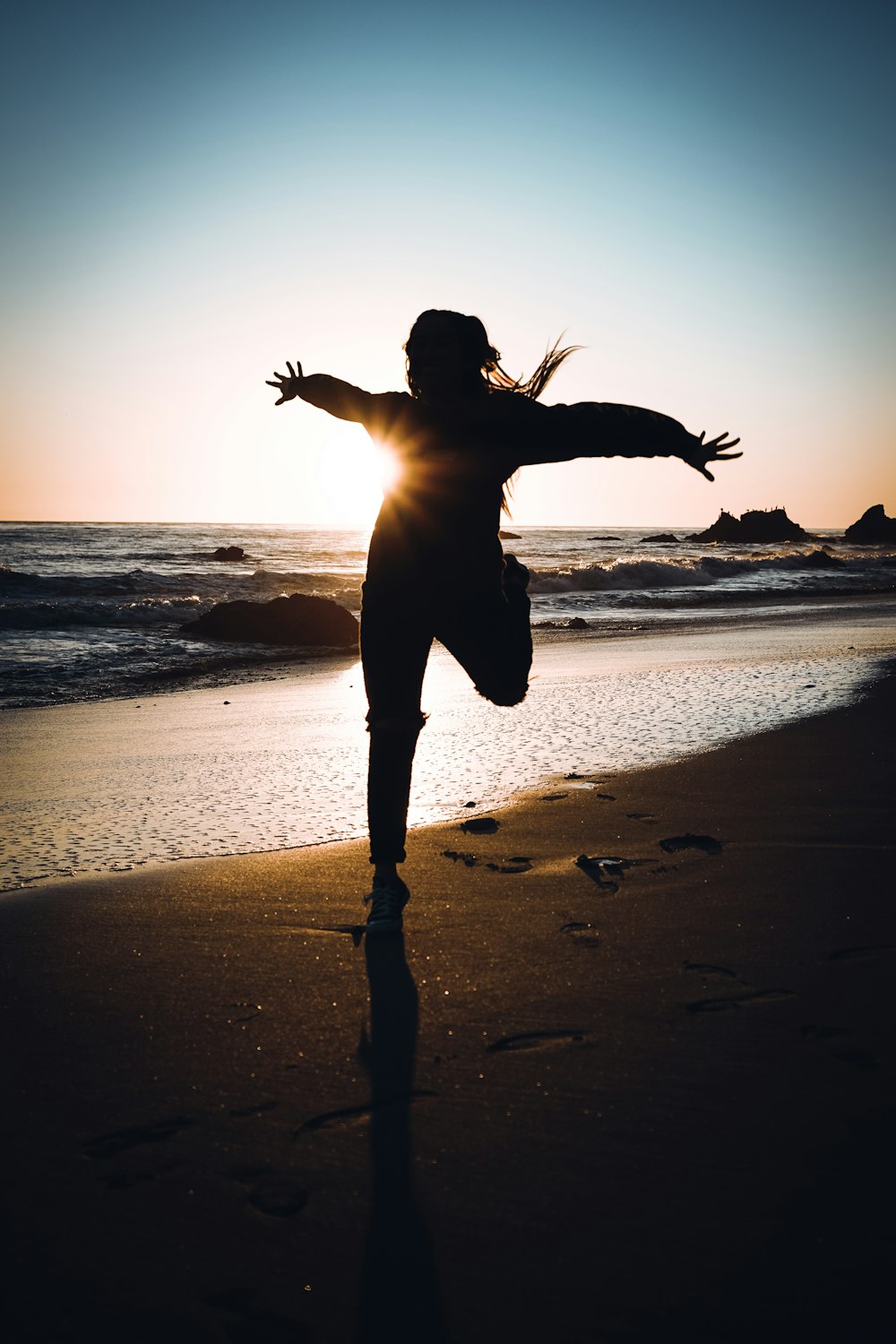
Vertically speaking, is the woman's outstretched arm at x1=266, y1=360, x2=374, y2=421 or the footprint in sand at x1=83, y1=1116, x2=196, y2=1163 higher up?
the woman's outstretched arm at x1=266, y1=360, x2=374, y2=421

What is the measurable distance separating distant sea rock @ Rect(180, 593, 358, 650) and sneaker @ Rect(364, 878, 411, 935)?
894cm

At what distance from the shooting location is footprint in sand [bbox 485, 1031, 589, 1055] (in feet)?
5.90

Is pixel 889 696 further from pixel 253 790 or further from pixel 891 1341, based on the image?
pixel 891 1341

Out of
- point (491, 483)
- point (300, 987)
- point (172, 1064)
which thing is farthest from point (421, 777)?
point (172, 1064)

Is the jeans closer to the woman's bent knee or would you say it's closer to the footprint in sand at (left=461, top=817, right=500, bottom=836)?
the woman's bent knee

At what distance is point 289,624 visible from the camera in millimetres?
11656

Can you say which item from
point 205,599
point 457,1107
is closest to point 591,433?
point 457,1107

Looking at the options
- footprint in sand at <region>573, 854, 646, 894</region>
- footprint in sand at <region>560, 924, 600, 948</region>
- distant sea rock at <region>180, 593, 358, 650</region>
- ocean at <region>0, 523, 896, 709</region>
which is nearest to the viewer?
footprint in sand at <region>560, 924, 600, 948</region>

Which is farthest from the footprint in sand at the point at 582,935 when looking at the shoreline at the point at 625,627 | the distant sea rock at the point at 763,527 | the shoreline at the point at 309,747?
the distant sea rock at the point at 763,527

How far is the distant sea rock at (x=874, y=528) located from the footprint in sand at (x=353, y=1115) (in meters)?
77.3

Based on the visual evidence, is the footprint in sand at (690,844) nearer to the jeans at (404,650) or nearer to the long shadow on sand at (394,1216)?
the jeans at (404,650)

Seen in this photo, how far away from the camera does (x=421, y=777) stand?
438 centimetres

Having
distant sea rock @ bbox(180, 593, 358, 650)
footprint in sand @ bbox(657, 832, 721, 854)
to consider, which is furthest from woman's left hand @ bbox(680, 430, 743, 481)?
distant sea rock @ bbox(180, 593, 358, 650)

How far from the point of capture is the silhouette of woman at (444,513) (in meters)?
2.82
